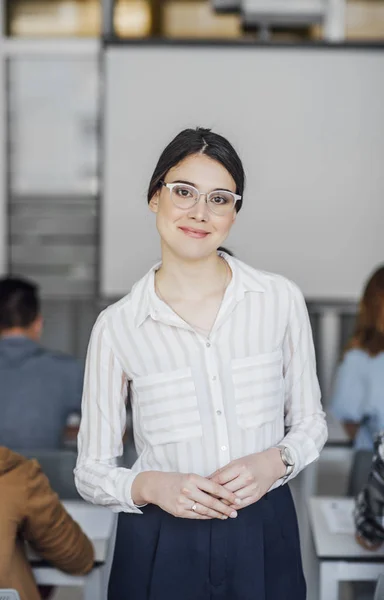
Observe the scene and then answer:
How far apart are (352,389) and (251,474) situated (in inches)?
74.8

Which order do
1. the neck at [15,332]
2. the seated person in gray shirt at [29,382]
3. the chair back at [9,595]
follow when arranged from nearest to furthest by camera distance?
the chair back at [9,595] < the seated person in gray shirt at [29,382] < the neck at [15,332]

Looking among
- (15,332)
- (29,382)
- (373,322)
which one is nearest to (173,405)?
(29,382)

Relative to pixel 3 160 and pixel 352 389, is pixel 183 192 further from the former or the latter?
pixel 3 160

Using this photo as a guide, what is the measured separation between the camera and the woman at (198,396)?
1385mm

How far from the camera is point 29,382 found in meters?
3.00

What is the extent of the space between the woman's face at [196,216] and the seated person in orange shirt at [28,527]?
2.49 feet

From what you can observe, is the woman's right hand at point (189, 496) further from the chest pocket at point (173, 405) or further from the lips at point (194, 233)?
the lips at point (194, 233)

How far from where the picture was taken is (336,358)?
4.91 m

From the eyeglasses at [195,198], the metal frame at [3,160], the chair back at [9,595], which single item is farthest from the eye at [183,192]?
the metal frame at [3,160]

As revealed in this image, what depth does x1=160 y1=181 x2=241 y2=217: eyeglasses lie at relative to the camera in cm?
137

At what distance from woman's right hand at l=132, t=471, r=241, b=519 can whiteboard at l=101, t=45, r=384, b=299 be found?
118 inches

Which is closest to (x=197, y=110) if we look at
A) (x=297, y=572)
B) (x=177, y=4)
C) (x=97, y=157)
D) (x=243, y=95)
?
(x=243, y=95)

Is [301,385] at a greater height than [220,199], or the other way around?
[220,199]

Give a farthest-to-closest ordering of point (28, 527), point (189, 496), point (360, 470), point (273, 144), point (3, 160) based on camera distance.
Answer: point (3, 160)
point (273, 144)
point (360, 470)
point (28, 527)
point (189, 496)
